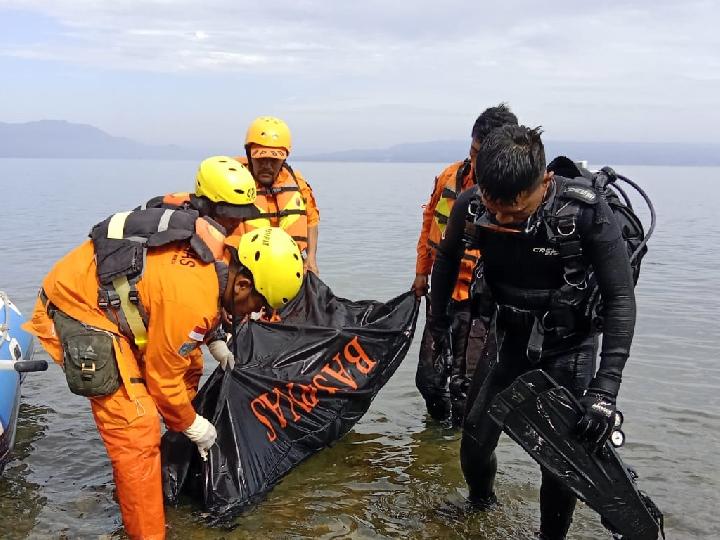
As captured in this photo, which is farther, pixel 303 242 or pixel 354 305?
pixel 303 242

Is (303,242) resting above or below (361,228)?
above

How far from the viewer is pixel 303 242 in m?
5.32

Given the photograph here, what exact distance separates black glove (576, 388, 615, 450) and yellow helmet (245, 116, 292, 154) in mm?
3107

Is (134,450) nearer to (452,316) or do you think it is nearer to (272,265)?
(272,265)

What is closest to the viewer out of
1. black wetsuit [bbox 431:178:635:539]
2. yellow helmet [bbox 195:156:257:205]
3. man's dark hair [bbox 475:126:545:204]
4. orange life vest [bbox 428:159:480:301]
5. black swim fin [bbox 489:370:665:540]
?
man's dark hair [bbox 475:126:545:204]

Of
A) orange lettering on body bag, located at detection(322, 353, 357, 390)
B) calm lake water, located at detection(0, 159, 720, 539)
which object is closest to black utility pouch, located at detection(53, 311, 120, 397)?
calm lake water, located at detection(0, 159, 720, 539)

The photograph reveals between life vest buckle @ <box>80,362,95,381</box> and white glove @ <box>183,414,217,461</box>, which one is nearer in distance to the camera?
life vest buckle @ <box>80,362,95,381</box>

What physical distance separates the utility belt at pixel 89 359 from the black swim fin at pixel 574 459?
70.7 inches

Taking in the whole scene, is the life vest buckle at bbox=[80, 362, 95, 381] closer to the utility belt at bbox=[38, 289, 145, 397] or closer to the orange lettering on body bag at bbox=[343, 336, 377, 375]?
the utility belt at bbox=[38, 289, 145, 397]

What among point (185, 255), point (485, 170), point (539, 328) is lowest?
point (539, 328)

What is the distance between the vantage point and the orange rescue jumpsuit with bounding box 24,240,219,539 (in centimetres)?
298

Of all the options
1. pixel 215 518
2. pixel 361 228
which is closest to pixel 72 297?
pixel 215 518

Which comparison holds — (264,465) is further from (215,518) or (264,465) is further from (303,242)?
(303,242)

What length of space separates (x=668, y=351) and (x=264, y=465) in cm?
607
